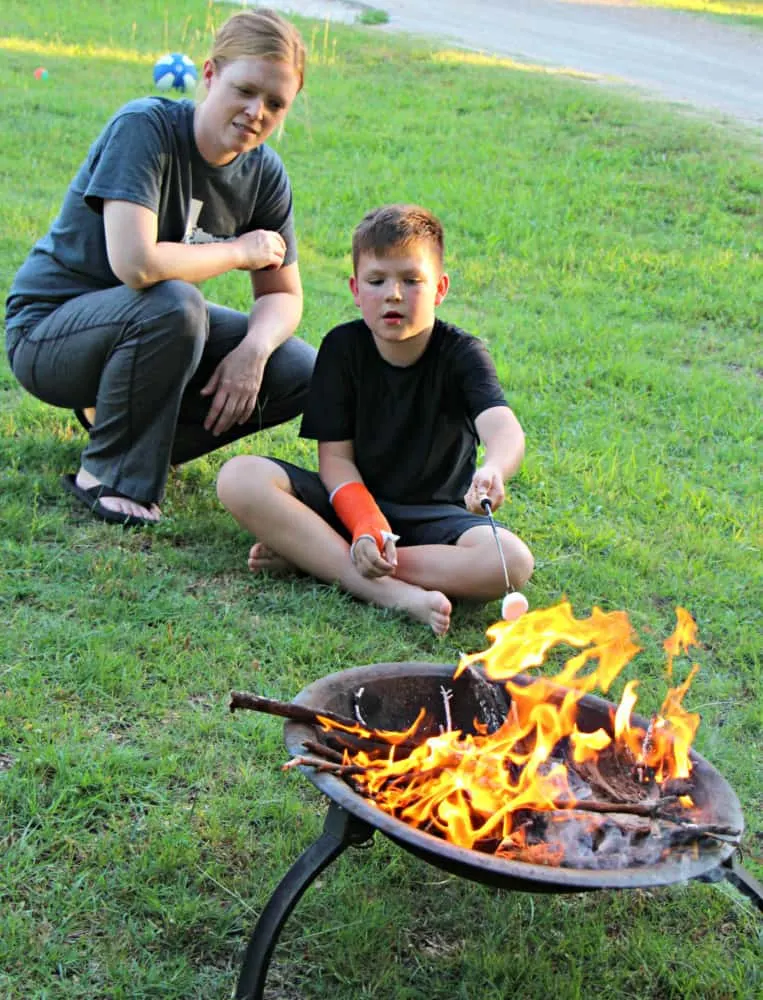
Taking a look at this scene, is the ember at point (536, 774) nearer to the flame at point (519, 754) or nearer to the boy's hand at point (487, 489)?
the flame at point (519, 754)

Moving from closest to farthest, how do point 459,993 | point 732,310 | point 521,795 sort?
point 521,795 → point 459,993 → point 732,310

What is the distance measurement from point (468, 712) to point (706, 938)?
0.64 m

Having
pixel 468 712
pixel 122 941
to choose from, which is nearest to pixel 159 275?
pixel 468 712

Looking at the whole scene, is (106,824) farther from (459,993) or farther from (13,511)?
(13,511)

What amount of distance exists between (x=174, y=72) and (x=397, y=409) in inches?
292

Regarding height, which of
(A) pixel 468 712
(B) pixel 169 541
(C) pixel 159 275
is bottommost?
(B) pixel 169 541

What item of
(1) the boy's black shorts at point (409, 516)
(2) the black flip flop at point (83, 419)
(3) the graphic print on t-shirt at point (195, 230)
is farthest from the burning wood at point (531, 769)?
(2) the black flip flop at point (83, 419)

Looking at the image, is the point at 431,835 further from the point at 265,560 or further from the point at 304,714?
the point at 265,560

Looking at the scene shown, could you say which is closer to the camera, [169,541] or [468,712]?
[468,712]

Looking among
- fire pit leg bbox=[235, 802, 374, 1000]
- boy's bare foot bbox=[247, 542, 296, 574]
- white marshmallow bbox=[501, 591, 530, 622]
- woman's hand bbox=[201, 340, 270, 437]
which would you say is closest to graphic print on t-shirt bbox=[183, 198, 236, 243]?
woman's hand bbox=[201, 340, 270, 437]

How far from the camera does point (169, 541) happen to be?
3.77m

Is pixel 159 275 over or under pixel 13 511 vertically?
over

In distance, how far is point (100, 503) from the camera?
3818mm

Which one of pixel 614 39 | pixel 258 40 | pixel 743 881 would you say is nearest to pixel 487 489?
pixel 743 881
